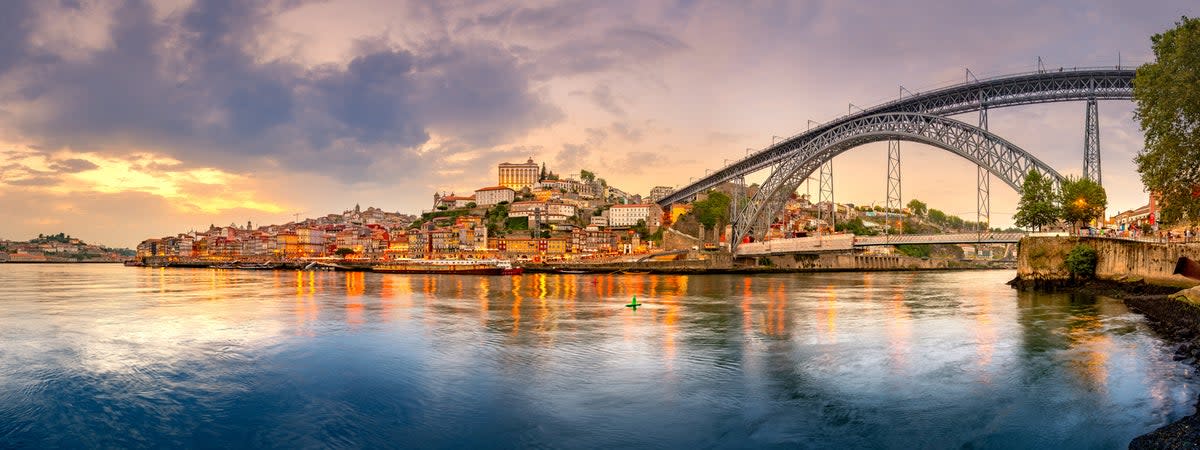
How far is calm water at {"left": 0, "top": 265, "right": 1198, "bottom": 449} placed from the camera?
7.70m

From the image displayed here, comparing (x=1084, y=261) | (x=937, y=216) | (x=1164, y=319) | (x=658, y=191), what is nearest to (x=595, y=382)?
(x=1164, y=319)

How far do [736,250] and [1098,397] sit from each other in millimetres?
53734

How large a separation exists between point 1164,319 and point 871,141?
3386 centimetres

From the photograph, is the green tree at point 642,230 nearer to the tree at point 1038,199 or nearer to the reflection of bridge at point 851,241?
the reflection of bridge at point 851,241

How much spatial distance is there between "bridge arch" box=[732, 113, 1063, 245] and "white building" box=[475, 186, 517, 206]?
63.6 meters

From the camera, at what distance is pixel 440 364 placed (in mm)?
12312

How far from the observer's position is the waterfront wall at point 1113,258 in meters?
20.6

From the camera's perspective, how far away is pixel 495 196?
12100 cm

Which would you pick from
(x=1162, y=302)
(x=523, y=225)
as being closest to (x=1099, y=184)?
(x=1162, y=302)

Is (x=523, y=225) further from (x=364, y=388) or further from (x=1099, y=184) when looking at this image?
(x=364, y=388)

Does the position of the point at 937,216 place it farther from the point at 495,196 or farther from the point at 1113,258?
the point at 1113,258

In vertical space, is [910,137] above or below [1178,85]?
above

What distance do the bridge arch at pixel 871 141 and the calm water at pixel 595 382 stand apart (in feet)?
65.0

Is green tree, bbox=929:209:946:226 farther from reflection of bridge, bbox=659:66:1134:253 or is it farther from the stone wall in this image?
reflection of bridge, bbox=659:66:1134:253
